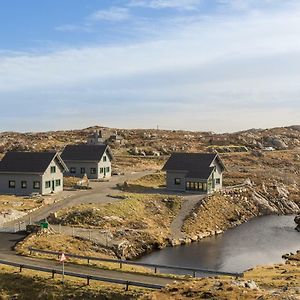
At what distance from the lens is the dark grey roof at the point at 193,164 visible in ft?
283

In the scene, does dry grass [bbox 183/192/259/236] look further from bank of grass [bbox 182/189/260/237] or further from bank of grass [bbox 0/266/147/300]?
bank of grass [bbox 0/266/147/300]

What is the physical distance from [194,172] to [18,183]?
29.9m

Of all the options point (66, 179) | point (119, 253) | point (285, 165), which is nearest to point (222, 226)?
point (119, 253)

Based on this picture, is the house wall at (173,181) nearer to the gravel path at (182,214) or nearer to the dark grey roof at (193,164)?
the dark grey roof at (193,164)

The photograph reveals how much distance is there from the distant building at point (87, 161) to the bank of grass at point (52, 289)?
207ft

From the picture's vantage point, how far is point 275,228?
7625 centimetres

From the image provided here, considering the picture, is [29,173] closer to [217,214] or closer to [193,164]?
[193,164]

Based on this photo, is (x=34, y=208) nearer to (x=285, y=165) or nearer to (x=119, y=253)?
(x=119, y=253)

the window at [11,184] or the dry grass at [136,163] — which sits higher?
the dry grass at [136,163]

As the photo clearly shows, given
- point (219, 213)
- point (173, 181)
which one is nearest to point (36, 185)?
point (173, 181)

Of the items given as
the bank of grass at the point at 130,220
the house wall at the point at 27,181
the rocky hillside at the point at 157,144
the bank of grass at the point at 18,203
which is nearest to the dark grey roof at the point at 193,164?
the bank of grass at the point at 130,220

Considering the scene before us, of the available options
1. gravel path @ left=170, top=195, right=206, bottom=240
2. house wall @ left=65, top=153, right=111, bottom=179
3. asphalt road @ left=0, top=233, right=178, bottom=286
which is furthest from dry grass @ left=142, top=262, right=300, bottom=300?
house wall @ left=65, top=153, right=111, bottom=179

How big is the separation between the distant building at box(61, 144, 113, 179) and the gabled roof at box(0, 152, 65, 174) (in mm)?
18664

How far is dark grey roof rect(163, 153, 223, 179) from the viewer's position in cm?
8612
